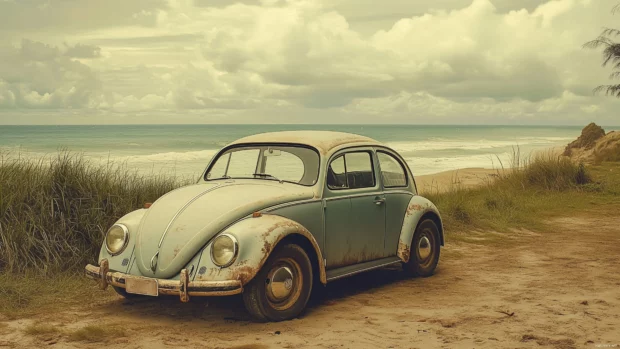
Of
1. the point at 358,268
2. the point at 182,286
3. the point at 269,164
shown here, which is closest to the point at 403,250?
the point at 358,268

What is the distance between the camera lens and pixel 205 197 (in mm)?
6191

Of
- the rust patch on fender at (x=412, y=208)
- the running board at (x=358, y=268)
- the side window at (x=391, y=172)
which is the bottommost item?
the running board at (x=358, y=268)

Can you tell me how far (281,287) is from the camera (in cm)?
590

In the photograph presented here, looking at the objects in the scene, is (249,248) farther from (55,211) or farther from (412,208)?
(55,211)

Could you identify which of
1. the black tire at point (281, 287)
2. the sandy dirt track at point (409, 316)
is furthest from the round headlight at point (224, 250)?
the sandy dirt track at point (409, 316)

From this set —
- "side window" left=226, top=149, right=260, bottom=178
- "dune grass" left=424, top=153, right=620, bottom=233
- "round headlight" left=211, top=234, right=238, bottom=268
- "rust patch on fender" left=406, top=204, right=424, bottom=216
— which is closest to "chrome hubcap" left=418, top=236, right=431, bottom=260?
"rust patch on fender" left=406, top=204, right=424, bottom=216

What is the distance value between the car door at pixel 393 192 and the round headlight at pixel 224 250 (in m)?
2.23

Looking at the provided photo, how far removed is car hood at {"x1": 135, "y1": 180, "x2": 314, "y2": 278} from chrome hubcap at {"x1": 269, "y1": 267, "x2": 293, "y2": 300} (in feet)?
1.87

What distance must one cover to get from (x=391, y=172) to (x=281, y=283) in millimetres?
2341

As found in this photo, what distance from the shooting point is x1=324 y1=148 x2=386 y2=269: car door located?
662cm

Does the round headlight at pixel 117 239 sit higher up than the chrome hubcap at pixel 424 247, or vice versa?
the round headlight at pixel 117 239

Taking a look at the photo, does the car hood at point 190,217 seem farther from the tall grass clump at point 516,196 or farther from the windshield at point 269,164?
the tall grass clump at point 516,196

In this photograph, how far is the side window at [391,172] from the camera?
7.55m

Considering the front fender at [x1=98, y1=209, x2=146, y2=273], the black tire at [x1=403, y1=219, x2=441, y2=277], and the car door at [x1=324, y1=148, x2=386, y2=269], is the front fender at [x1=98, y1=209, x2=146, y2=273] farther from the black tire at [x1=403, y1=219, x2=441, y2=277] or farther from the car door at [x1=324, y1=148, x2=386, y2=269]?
the black tire at [x1=403, y1=219, x2=441, y2=277]
